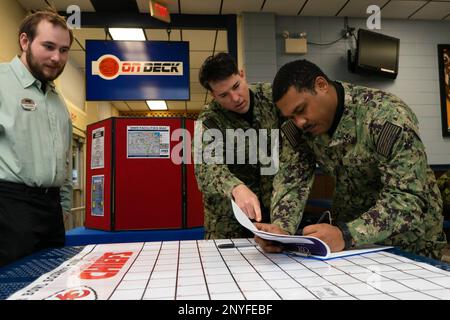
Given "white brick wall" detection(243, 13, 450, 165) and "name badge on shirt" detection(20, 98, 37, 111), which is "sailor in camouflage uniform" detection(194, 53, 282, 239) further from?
"white brick wall" detection(243, 13, 450, 165)

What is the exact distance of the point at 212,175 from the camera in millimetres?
1654

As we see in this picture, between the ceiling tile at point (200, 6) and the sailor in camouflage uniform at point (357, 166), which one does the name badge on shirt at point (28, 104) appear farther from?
the ceiling tile at point (200, 6)

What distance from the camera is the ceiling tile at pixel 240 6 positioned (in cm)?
450

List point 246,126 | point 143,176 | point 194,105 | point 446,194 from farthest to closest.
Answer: point 194,105
point 446,194
point 143,176
point 246,126

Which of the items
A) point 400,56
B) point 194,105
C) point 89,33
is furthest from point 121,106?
point 400,56

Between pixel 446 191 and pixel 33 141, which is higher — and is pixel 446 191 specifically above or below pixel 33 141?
below

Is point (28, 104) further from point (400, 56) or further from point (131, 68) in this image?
point (400, 56)

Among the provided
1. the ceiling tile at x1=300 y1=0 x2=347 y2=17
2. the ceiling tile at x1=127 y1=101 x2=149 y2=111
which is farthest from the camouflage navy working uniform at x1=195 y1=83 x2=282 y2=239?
the ceiling tile at x1=127 y1=101 x2=149 y2=111

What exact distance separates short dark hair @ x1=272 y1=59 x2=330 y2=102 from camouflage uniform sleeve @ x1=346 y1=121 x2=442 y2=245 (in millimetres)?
304

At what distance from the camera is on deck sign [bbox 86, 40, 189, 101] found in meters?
4.41

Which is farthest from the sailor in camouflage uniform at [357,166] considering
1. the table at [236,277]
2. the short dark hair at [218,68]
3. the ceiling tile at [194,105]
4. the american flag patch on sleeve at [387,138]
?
the ceiling tile at [194,105]

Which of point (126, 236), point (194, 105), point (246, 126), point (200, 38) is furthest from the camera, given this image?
point (194, 105)

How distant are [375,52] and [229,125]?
3.69 meters

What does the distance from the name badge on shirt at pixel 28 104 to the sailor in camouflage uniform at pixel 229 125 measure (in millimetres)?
742
